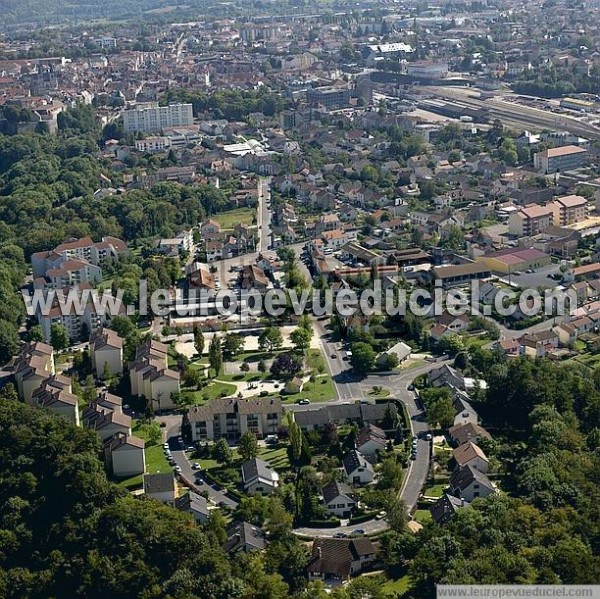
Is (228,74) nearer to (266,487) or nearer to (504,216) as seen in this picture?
(504,216)

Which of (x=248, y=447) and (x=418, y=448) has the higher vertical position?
(x=248, y=447)

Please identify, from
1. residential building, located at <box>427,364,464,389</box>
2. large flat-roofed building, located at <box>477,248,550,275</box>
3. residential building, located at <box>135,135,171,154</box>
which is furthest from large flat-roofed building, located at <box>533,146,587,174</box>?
residential building, located at <box>427,364,464,389</box>

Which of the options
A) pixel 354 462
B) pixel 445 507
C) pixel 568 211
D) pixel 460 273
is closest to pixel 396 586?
pixel 445 507

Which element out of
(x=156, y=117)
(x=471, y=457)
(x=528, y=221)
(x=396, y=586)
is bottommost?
(x=396, y=586)

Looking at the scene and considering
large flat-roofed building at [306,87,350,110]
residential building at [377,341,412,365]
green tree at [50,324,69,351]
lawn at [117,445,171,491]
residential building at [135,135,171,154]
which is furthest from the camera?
large flat-roofed building at [306,87,350,110]

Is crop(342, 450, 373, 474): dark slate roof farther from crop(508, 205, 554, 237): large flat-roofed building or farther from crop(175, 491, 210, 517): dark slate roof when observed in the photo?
crop(508, 205, 554, 237): large flat-roofed building

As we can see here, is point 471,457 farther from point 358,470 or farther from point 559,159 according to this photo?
point 559,159

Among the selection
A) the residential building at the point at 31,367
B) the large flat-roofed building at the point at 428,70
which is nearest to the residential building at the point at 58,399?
the residential building at the point at 31,367
